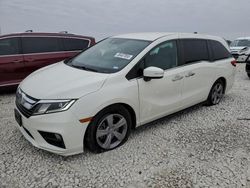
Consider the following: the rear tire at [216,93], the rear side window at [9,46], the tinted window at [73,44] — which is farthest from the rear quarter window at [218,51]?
the rear side window at [9,46]

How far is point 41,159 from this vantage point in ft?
9.91

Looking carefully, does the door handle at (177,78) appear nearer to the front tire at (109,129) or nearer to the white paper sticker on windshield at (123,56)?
the white paper sticker on windshield at (123,56)

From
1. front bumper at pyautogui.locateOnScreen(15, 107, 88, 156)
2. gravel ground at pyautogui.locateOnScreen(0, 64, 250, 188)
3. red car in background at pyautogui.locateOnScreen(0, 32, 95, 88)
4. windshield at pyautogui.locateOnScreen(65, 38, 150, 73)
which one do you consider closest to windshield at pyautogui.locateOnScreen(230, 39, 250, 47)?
red car in background at pyautogui.locateOnScreen(0, 32, 95, 88)

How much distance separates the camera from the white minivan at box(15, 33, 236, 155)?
2781mm

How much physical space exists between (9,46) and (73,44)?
1.66m

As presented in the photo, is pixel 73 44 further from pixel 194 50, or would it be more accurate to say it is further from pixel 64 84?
pixel 64 84

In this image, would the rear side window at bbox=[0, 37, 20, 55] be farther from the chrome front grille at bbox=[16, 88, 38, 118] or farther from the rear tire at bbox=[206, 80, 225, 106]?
the rear tire at bbox=[206, 80, 225, 106]

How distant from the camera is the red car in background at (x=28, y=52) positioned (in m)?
5.71

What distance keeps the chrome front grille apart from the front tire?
716 millimetres

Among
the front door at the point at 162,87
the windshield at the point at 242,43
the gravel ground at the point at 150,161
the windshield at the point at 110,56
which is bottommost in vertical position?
the windshield at the point at 242,43

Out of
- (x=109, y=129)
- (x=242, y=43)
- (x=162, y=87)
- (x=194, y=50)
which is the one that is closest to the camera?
(x=109, y=129)

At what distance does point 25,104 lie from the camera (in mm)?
2945

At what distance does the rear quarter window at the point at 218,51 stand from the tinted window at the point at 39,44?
3.92 meters

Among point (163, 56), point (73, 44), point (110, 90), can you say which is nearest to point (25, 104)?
point (110, 90)
